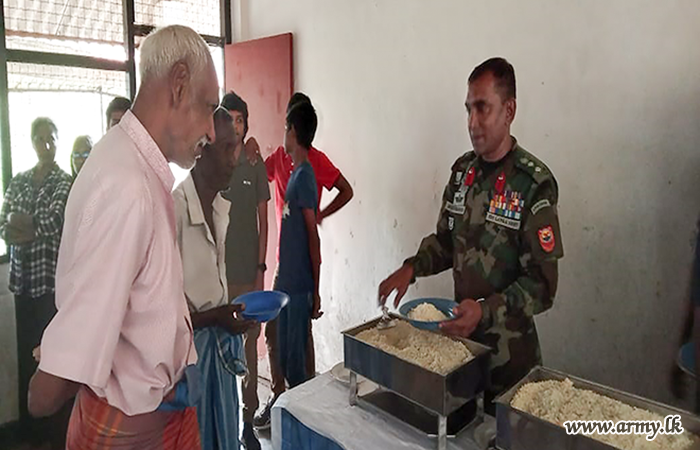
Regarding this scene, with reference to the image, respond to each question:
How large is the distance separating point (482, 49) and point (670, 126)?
85 centimetres

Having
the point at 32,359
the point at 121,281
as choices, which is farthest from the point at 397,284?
the point at 32,359

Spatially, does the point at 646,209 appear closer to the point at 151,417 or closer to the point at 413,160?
the point at 413,160

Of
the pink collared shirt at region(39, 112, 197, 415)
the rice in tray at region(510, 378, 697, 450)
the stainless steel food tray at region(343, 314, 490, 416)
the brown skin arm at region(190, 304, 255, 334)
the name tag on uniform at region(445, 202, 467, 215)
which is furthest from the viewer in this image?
the name tag on uniform at region(445, 202, 467, 215)

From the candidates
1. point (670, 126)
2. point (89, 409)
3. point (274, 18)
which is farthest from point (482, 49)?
point (89, 409)

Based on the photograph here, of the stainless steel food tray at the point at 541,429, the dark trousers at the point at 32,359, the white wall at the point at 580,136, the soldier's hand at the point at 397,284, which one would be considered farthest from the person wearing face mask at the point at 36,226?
the stainless steel food tray at the point at 541,429

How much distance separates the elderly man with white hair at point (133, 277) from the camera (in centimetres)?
88

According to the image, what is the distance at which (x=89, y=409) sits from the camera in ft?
3.48

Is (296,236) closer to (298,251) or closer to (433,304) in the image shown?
(298,251)

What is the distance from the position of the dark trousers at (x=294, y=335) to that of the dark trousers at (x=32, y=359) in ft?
3.55

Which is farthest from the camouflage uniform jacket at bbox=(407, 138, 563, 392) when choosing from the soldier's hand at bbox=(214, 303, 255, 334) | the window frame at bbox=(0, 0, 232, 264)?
the window frame at bbox=(0, 0, 232, 264)

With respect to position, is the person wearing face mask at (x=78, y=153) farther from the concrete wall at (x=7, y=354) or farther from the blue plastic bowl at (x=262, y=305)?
the blue plastic bowl at (x=262, y=305)

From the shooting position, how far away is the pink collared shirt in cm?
88

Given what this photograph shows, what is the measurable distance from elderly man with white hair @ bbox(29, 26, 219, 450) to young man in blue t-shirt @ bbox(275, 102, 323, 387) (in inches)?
53.4

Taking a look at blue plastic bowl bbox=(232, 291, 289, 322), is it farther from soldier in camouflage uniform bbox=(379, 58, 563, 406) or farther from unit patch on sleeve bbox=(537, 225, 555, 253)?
unit patch on sleeve bbox=(537, 225, 555, 253)
